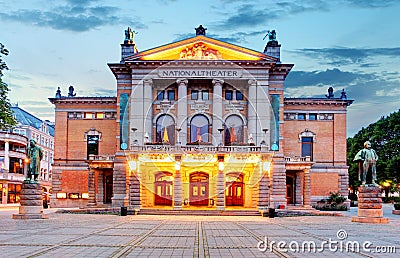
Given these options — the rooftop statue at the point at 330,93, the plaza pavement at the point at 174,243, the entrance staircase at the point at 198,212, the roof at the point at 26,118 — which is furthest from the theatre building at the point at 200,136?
the roof at the point at 26,118

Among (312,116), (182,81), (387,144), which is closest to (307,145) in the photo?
(312,116)

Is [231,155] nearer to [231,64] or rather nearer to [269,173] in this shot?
[269,173]

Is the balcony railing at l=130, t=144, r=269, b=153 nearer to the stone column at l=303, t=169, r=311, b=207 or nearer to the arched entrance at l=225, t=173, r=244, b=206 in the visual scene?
the arched entrance at l=225, t=173, r=244, b=206

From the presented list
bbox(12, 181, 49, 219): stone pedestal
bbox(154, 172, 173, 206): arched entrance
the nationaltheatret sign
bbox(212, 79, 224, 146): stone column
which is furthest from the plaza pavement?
the nationaltheatret sign

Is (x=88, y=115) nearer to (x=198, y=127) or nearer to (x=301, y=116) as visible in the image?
(x=198, y=127)

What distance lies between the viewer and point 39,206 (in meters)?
36.2

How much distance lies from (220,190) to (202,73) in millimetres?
13573

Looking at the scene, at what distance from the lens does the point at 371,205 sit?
33531mm

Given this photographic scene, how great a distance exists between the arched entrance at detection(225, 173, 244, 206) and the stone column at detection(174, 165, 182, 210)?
6.84m

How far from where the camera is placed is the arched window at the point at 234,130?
56.4 meters

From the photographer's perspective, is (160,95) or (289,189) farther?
(289,189)

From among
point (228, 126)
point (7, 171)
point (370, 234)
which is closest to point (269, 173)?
point (228, 126)

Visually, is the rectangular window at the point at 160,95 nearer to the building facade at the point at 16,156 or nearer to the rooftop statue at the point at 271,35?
the rooftop statue at the point at 271,35

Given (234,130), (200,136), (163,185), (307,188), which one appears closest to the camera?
(163,185)
